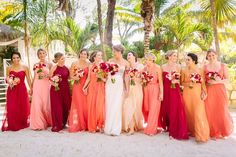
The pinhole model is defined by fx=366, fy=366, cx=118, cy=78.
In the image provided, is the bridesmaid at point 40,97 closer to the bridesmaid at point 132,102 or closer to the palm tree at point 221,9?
the bridesmaid at point 132,102

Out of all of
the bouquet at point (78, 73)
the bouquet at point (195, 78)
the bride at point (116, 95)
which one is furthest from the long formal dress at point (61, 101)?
the bouquet at point (195, 78)

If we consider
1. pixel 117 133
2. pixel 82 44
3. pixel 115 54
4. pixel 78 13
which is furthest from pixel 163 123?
pixel 78 13

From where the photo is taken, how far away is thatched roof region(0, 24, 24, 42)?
22281 millimetres

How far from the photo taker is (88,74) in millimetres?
9344

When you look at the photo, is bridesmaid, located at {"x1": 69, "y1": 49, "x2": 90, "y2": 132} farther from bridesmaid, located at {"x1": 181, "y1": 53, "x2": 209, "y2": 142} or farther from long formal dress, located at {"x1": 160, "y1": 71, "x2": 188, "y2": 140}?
bridesmaid, located at {"x1": 181, "y1": 53, "x2": 209, "y2": 142}

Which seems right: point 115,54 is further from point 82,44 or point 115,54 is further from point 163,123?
point 82,44

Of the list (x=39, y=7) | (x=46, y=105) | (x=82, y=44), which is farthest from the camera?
(x=82, y=44)

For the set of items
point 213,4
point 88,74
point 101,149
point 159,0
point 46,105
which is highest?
point 159,0

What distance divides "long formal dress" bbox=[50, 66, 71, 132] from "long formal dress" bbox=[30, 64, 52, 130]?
356 mm

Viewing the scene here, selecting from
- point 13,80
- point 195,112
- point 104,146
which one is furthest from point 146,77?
point 13,80

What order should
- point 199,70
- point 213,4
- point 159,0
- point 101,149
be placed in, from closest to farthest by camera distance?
point 101,149, point 199,70, point 213,4, point 159,0

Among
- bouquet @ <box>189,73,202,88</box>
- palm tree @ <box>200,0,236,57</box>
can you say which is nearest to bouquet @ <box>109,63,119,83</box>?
bouquet @ <box>189,73,202,88</box>

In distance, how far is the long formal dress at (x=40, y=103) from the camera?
9648mm

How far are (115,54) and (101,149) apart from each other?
2564 millimetres
